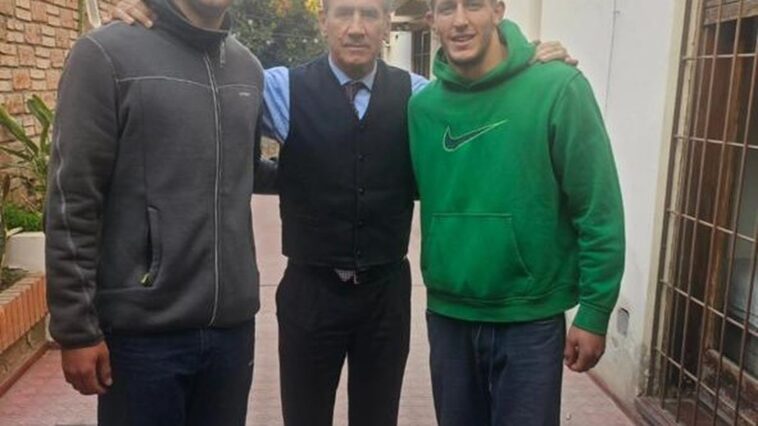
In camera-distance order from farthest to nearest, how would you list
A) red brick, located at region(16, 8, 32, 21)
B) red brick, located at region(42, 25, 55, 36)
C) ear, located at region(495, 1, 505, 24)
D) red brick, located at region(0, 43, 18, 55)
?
1. red brick, located at region(42, 25, 55, 36)
2. red brick, located at region(16, 8, 32, 21)
3. red brick, located at region(0, 43, 18, 55)
4. ear, located at region(495, 1, 505, 24)

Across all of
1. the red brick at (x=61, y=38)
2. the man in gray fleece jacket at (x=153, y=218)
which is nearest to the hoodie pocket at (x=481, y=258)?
the man in gray fleece jacket at (x=153, y=218)

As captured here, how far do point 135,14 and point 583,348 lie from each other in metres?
1.59

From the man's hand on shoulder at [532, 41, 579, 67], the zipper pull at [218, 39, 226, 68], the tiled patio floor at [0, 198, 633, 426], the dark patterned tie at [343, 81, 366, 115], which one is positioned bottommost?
the tiled patio floor at [0, 198, 633, 426]

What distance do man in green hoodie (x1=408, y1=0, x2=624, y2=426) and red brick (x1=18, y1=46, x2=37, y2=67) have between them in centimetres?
410

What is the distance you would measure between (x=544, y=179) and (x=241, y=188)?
874mm

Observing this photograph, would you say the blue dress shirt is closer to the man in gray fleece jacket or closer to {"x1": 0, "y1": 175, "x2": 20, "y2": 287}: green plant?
Result: the man in gray fleece jacket

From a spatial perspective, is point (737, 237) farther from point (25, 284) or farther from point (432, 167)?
point (25, 284)

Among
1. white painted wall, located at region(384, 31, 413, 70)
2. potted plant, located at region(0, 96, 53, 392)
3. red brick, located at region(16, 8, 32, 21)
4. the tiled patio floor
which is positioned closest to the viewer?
the tiled patio floor

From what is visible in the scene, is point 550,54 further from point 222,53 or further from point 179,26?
point 179,26

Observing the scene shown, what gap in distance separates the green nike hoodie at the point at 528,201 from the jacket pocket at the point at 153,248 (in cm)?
84

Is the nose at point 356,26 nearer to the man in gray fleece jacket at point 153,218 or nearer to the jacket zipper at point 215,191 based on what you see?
the man in gray fleece jacket at point 153,218

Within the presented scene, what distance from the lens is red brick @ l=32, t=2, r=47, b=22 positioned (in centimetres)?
560

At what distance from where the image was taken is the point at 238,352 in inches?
84.9

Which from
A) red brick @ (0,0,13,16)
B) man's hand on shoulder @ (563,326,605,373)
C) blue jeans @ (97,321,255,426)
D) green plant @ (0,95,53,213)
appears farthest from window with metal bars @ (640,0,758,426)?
red brick @ (0,0,13,16)
